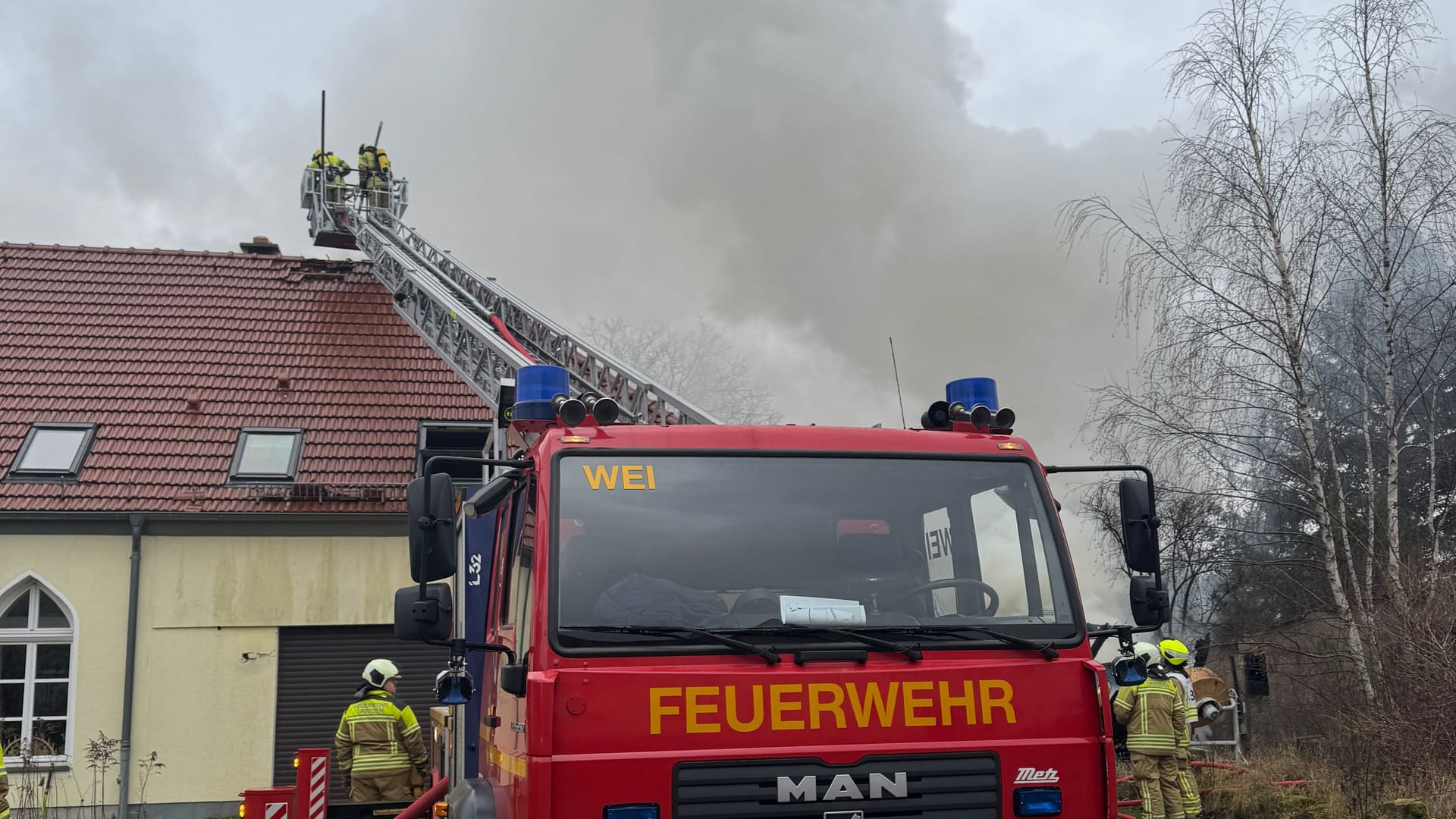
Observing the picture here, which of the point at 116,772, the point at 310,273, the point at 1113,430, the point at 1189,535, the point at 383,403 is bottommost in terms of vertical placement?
the point at 116,772

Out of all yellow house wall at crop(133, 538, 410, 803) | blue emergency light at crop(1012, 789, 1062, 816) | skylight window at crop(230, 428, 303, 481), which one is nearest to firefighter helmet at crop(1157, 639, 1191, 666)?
blue emergency light at crop(1012, 789, 1062, 816)

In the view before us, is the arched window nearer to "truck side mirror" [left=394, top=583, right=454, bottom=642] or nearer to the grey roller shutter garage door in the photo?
the grey roller shutter garage door

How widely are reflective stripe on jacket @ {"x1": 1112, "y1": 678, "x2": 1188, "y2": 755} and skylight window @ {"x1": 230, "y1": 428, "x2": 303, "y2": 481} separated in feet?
30.5

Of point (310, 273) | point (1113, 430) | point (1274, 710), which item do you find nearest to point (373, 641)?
point (310, 273)

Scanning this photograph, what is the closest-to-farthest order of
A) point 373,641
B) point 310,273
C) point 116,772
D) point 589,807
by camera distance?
1. point 589,807
2. point 116,772
3. point 373,641
4. point 310,273

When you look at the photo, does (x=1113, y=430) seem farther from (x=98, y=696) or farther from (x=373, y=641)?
(x=98, y=696)

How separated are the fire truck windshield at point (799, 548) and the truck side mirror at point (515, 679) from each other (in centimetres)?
21

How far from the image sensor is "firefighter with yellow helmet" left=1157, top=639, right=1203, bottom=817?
27.2 feet

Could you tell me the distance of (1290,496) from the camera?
1309cm

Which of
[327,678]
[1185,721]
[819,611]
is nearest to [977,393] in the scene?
[819,611]

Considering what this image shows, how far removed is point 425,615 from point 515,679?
384 millimetres

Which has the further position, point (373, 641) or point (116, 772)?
point (373, 641)

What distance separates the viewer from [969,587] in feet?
14.1

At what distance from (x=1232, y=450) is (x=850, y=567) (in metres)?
8.66
